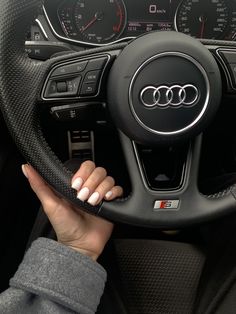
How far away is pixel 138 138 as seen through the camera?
0.68 m

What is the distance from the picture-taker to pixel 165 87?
0.67 metres

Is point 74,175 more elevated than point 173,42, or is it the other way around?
point 173,42

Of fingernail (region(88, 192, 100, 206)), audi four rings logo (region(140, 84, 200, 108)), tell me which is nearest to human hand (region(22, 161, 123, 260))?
fingernail (region(88, 192, 100, 206))

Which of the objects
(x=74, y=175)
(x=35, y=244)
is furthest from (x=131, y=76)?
(x=35, y=244)

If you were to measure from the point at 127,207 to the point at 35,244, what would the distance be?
157mm

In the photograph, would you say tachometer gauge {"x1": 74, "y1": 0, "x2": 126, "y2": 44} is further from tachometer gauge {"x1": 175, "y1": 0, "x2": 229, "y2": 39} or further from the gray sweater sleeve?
the gray sweater sleeve

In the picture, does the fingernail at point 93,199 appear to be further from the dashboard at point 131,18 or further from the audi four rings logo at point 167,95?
the dashboard at point 131,18

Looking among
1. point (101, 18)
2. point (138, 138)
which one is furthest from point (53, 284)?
point (101, 18)

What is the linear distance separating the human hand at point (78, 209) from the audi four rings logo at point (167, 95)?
0.41 feet

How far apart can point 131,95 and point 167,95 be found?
49 mm

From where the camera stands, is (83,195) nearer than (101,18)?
Yes

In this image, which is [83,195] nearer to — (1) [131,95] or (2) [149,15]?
(1) [131,95]

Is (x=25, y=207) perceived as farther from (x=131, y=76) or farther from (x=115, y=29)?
Result: (x=131, y=76)

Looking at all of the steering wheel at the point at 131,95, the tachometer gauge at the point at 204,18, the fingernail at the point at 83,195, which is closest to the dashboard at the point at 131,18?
the tachometer gauge at the point at 204,18
